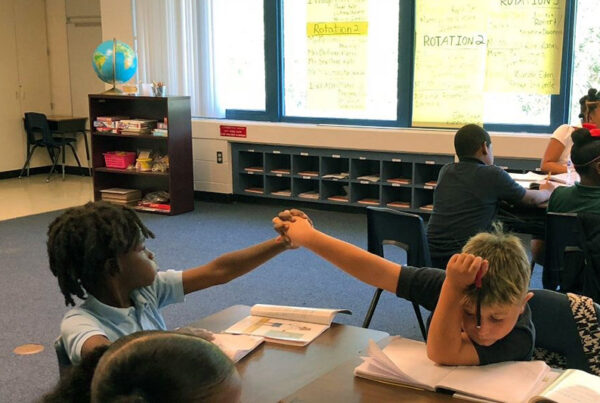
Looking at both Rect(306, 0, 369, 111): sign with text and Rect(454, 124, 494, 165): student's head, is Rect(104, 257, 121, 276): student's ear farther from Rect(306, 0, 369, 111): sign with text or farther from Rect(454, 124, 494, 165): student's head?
Answer: Rect(306, 0, 369, 111): sign with text

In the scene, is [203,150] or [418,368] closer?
[418,368]

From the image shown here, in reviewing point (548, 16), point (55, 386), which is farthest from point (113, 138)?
point (55, 386)

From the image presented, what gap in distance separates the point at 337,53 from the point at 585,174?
13.0 ft

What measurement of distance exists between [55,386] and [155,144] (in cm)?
665

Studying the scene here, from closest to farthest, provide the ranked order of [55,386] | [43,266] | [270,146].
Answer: [55,386] → [43,266] → [270,146]

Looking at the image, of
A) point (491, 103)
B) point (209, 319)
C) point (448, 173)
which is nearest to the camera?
point (209, 319)

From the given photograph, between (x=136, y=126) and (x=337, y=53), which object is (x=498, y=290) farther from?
(x=136, y=126)

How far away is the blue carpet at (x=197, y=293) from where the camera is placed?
3596 mm

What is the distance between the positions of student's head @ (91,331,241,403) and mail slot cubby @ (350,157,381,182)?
5.88 meters

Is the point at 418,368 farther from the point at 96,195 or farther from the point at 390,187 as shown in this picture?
the point at 96,195

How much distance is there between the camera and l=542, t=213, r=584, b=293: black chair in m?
2.97

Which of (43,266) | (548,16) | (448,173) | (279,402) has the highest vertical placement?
(548,16)

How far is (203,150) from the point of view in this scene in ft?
24.4

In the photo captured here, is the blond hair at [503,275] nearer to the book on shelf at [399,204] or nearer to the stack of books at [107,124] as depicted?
the book on shelf at [399,204]
